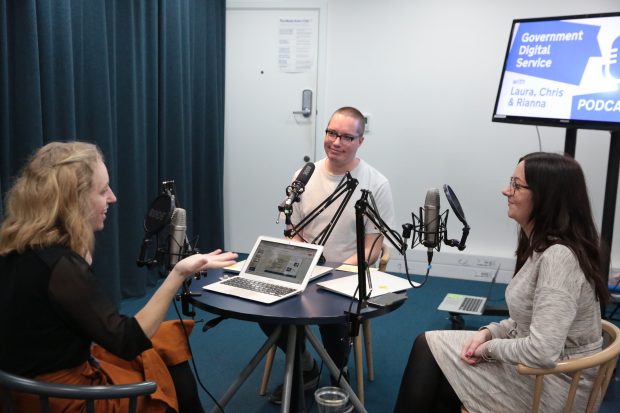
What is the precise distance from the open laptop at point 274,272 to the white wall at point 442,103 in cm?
275

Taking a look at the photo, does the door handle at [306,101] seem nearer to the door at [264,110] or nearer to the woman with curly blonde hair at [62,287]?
the door at [264,110]

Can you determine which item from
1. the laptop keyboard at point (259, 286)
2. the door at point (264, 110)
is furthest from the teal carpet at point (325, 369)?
the door at point (264, 110)

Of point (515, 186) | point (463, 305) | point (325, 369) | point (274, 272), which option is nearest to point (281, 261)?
point (274, 272)

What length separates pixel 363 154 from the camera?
15.4ft

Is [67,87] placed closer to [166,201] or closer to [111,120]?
[111,120]

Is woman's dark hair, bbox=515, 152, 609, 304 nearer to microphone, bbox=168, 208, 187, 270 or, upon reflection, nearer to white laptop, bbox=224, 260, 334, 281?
white laptop, bbox=224, 260, 334, 281

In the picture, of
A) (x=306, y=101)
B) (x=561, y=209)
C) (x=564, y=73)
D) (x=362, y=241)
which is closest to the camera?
(x=362, y=241)

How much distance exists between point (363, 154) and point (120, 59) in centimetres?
204

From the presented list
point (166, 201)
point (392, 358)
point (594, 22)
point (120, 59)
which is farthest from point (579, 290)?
point (120, 59)

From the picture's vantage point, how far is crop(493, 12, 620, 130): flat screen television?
292cm

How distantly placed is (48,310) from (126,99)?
2373mm

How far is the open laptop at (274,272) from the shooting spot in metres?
1.85

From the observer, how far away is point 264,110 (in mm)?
4816

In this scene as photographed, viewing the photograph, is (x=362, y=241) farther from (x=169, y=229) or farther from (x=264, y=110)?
(x=264, y=110)
